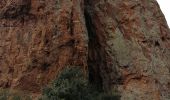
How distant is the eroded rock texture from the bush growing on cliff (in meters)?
1.77

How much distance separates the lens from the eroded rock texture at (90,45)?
31.2 m

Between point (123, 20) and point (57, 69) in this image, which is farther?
point (123, 20)

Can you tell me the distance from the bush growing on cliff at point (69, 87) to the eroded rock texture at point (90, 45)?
5.82 feet

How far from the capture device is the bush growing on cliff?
93.4 feet

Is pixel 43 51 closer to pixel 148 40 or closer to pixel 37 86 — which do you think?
pixel 37 86

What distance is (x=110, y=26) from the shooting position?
3541 centimetres

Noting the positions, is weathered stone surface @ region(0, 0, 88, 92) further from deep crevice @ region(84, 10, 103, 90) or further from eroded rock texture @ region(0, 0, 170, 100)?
deep crevice @ region(84, 10, 103, 90)

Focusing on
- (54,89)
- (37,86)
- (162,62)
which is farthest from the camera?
(162,62)

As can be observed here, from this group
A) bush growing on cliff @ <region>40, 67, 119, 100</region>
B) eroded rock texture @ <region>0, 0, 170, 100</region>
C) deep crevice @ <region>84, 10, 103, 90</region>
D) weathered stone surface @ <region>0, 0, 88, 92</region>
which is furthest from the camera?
deep crevice @ <region>84, 10, 103, 90</region>

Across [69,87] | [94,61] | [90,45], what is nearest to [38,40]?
[69,87]

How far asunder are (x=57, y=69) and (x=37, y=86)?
1740mm

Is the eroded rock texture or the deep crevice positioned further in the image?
the deep crevice

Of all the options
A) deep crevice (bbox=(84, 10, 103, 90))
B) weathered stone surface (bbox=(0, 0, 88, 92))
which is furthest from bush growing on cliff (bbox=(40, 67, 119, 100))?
deep crevice (bbox=(84, 10, 103, 90))

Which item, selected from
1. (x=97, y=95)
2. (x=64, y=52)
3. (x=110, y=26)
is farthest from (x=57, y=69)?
(x=110, y=26)
